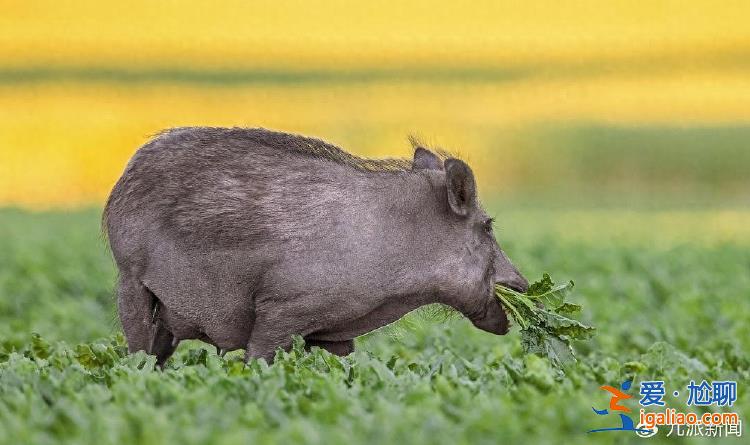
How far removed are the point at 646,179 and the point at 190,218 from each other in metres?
41.8

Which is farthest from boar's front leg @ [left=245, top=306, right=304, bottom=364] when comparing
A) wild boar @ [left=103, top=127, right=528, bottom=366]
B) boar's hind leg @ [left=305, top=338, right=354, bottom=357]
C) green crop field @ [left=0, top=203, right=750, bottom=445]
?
boar's hind leg @ [left=305, top=338, right=354, bottom=357]

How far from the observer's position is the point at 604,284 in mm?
16172

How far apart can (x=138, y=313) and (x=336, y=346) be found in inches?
48.1

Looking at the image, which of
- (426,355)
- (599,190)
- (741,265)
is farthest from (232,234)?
(599,190)

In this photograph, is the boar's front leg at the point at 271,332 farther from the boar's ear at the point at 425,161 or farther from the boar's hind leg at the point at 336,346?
the boar's ear at the point at 425,161

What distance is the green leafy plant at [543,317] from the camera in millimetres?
8680

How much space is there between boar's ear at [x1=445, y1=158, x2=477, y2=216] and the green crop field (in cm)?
91

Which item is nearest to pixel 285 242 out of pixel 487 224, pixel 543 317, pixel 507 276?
pixel 487 224

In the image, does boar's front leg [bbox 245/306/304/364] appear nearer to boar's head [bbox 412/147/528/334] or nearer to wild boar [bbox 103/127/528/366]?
wild boar [bbox 103/127/528/366]

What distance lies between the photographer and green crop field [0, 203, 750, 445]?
6.05 metres

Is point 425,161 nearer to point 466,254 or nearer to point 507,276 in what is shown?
point 466,254

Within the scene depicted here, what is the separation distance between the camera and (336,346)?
28.7 ft

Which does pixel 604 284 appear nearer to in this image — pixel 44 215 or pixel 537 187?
pixel 44 215

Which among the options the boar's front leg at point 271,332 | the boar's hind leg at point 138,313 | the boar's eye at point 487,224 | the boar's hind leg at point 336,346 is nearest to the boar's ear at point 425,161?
the boar's eye at point 487,224
